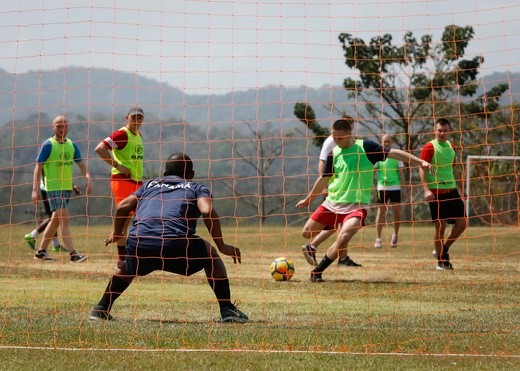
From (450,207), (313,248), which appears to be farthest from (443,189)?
(313,248)

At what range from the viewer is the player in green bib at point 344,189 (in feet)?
40.2

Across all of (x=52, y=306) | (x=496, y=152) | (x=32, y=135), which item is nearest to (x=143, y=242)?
(x=52, y=306)

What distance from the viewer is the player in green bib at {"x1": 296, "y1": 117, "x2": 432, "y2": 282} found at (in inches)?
483

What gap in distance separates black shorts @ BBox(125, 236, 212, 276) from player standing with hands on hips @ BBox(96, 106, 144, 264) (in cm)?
429

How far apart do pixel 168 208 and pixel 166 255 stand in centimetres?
42

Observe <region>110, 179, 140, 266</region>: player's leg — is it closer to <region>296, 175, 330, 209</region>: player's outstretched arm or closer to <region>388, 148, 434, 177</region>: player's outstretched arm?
<region>296, 175, 330, 209</region>: player's outstretched arm

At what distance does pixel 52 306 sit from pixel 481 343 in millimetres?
4117

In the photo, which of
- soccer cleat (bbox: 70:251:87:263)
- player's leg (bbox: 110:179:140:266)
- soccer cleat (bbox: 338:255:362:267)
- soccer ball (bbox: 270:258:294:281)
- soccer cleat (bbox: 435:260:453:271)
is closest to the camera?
soccer ball (bbox: 270:258:294:281)

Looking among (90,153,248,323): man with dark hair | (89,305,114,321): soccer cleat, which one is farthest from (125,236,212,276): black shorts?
(89,305,114,321): soccer cleat

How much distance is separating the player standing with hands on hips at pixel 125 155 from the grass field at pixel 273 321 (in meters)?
1.13

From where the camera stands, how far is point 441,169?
1441 centimetres

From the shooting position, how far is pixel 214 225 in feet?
29.5

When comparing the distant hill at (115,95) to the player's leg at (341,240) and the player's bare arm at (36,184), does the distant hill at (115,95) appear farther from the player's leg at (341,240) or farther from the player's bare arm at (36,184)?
the player's leg at (341,240)

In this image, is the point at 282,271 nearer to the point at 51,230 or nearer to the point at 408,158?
the point at 408,158
